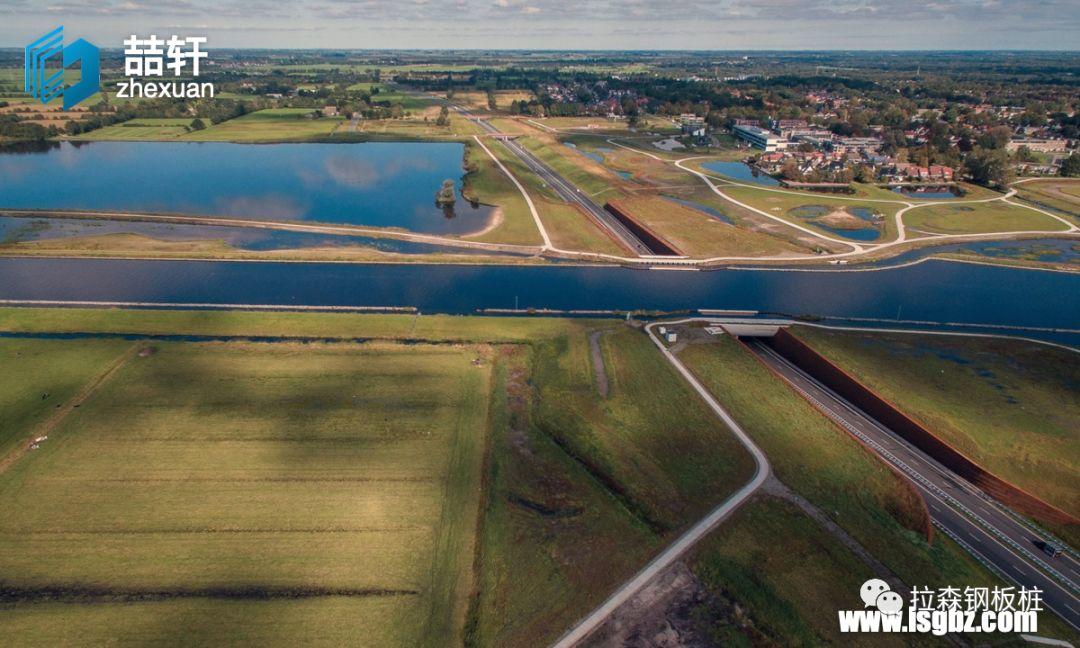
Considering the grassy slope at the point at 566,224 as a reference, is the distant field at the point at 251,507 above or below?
below

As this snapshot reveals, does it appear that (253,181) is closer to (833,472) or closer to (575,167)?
(575,167)

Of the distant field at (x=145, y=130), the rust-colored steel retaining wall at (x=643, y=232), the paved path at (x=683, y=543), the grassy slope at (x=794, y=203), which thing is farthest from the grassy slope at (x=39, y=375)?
the distant field at (x=145, y=130)

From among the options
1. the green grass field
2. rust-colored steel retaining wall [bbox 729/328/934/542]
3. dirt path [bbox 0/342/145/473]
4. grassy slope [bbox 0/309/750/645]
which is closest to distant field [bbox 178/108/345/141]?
grassy slope [bbox 0/309/750/645]

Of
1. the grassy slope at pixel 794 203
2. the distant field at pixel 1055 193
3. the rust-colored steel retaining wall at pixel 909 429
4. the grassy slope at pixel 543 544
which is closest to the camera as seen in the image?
the grassy slope at pixel 543 544

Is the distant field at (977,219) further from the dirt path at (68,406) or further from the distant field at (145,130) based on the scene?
the distant field at (145,130)

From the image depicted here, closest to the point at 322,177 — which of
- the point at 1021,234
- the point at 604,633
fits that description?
the point at 604,633

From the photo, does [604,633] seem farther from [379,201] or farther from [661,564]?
[379,201]

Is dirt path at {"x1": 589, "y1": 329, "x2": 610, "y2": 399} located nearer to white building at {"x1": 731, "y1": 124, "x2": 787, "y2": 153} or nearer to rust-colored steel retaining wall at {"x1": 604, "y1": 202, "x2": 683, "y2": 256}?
rust-colored steel retaining wall at {"x1": 604, "y1": 202, "x2": 683, "y2": 256}

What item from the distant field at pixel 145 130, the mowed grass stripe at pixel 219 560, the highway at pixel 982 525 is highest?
the distant field at pixel 145 130
